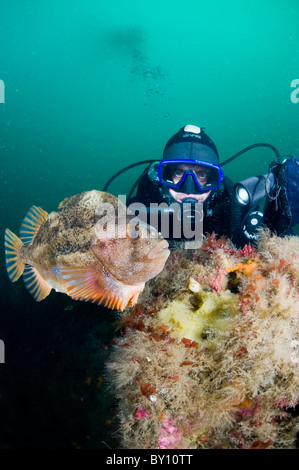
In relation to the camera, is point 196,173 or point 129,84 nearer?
point 196,173

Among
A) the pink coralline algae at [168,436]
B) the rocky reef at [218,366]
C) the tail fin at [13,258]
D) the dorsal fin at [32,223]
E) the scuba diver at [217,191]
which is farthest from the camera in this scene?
the scuba diver at [217,191]

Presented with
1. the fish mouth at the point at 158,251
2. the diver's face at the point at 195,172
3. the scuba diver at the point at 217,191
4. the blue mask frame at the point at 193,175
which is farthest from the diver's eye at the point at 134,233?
the diver's face at the point at 195,172

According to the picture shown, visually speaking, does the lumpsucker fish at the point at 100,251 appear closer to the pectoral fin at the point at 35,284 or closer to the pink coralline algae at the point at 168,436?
the pectoral fin at the point at 35,284

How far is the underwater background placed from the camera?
220 ft

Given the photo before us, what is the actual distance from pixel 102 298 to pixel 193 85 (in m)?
110

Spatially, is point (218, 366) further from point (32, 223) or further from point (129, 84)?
point (129, 84)

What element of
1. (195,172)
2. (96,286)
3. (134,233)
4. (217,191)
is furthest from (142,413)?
(217,191)

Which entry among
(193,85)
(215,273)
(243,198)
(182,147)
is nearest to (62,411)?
(215,273)

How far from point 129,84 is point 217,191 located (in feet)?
330

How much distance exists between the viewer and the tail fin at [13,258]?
2629mm

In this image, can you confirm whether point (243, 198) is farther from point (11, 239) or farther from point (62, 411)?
point (62, 411)

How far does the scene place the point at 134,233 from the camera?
72.1 inches

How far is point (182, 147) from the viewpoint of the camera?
452cm

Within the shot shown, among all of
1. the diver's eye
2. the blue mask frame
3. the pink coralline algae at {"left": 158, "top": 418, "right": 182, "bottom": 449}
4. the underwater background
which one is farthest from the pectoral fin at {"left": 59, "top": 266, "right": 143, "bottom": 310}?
the underwater background
